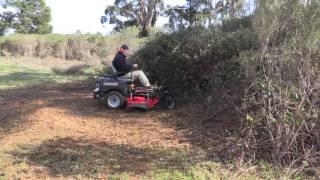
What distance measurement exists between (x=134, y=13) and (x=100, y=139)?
3383 centimetres

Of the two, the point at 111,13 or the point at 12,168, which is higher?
the point at 111,13

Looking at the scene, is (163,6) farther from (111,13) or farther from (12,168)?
(12,168)

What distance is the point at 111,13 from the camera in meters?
→ 44.4

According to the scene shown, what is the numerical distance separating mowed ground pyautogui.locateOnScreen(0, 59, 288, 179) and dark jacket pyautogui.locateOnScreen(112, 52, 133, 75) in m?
0.99

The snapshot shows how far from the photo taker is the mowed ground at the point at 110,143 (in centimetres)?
770

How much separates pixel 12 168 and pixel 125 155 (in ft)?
5.71

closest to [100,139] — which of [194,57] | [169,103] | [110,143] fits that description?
[110,143]

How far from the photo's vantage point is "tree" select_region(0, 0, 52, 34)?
5726cm

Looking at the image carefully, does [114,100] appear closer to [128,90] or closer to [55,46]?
[128,90]

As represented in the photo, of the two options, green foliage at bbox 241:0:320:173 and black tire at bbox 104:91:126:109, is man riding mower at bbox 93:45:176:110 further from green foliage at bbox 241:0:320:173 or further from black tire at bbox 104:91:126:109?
green foliage at bbox 241:0:320:173

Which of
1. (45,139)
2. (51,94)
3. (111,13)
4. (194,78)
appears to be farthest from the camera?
(111,13)

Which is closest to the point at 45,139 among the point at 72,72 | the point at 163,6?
the point at 72,72

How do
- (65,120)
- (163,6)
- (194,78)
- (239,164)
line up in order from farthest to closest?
1. (163,6)
2. (194,78)
3. (65,120)
4. (239,164)

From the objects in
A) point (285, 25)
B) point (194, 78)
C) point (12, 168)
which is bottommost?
point (12, 168)
